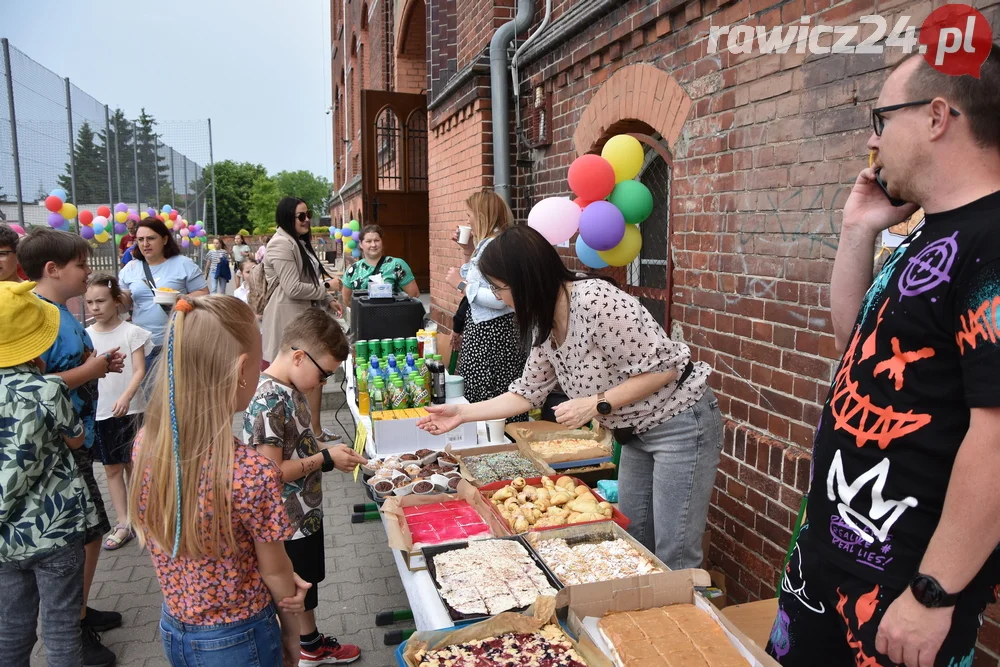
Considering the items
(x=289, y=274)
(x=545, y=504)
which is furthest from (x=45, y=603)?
(x=289, y=274)

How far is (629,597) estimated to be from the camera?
224 cm

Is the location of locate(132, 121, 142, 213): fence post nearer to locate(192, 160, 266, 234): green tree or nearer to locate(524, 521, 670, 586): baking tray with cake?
locate(524, 521, 670, 586): baking tray with cake

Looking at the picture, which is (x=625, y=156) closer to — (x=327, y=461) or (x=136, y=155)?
(x=327, y=461)

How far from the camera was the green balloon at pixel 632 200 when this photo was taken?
12.6ft

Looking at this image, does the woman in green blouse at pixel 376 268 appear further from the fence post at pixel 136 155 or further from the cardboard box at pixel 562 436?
the fence post at pixel 136 155

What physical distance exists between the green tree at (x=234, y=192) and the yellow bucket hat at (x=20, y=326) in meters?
50.9

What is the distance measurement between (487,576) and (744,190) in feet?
7.05

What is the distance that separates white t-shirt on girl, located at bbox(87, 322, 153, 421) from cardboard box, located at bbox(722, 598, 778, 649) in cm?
374

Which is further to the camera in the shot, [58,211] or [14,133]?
[58,211]

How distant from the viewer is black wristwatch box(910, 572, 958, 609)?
1.32 m

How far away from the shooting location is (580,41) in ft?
16.0

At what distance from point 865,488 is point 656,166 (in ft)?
11.9

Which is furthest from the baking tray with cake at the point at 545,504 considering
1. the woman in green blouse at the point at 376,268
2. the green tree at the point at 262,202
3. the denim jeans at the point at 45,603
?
the green tree at the point at 262,202

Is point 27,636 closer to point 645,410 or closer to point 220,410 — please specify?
point 220,410
